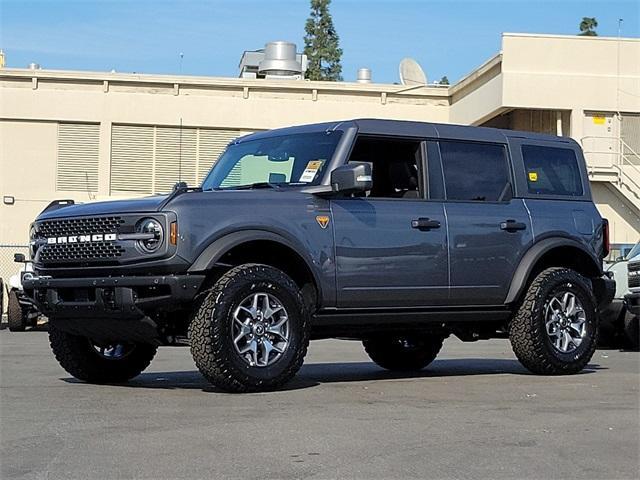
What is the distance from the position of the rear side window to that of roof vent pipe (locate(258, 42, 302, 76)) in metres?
28.4

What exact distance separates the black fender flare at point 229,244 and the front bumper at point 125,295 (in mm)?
97

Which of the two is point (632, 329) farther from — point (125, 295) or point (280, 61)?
point (280, 61)

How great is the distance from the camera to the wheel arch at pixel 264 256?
9.08m

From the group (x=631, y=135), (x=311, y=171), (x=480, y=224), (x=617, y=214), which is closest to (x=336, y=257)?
(x=311, y=171)

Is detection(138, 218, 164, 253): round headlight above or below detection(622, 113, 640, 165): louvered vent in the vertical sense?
below

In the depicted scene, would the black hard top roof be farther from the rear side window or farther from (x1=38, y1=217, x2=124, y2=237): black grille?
(x1=38, y1=217, x2=124, y2=237): black grille

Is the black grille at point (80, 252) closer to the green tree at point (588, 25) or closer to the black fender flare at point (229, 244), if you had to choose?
the black fender flare at point (229, 244)

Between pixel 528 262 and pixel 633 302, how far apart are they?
5.31 meters

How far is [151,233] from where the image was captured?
9.02 meters

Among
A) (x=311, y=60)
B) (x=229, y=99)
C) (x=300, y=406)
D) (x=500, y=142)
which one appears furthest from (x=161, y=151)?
(x=311, y=60)

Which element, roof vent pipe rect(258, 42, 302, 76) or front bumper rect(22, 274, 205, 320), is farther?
roof vent pipe rect(258, 42, 302, 76)

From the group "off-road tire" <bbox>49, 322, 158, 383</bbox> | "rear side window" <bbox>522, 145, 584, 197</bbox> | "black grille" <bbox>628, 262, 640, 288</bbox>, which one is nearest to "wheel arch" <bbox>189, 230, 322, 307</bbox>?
"off-road tire" <bbox>49, 322, 158, 383</bbox>

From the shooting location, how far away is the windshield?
10094 mm

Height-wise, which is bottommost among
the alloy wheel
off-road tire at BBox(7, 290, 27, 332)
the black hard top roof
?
off-road tire at BBox(7, 290, 27, 332)
